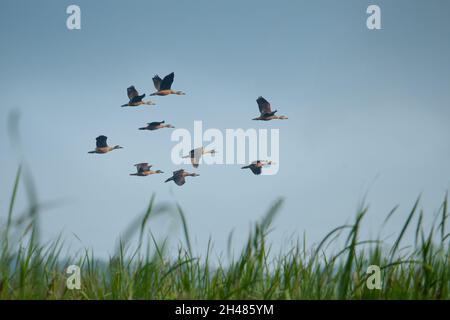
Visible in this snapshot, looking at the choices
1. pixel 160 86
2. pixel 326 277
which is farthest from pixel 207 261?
pixel 160 86

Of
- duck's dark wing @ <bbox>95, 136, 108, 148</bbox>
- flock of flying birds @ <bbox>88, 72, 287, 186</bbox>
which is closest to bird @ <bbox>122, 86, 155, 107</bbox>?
flock of flying birds @ <bbox>88, 72, 287, 186</bbox>

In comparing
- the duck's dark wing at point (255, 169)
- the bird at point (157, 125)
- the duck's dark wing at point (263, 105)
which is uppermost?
the duck's dark wing at point (263, 105)

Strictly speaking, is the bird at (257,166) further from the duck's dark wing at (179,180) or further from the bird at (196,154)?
the duck's dark wing at (179,180)

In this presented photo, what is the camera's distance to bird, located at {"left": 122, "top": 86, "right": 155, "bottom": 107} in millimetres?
3754

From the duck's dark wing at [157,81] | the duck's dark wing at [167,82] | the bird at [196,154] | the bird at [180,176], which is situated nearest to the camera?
the bird at [196,154]

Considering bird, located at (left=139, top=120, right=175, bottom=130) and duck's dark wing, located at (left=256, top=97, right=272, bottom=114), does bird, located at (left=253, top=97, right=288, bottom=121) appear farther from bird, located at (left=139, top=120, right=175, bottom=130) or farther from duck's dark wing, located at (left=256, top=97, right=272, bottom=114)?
bird, located at (left=139, top=120, right=175, bottom=130)

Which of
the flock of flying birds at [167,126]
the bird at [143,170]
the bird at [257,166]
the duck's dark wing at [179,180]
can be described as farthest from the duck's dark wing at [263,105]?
the bird at [143,170]

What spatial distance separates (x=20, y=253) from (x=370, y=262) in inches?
70.4

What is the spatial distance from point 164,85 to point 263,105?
0.60 meters

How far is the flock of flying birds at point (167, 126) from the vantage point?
11.6ft

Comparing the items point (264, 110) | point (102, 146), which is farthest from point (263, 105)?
point (102, 146)

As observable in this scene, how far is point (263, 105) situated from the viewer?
12.5 ft
